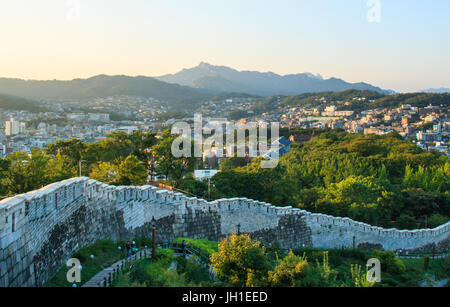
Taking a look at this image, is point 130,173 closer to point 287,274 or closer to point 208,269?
point 208,269

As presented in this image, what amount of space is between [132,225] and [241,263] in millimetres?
4882

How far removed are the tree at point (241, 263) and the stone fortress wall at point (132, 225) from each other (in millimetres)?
3968

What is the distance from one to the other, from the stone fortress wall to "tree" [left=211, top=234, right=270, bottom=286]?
397 centimetres

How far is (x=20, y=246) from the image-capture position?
807 centimetres

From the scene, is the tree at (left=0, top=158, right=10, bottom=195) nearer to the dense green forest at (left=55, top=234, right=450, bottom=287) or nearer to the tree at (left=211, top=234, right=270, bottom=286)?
the dense green forest at (left=55, top=234, right=450, bottom=287)

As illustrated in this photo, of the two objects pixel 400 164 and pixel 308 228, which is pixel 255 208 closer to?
pixel 308 228

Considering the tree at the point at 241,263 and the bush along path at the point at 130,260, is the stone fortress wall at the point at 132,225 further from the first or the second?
the tree at the point at 241,263

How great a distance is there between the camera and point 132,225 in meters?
14.0

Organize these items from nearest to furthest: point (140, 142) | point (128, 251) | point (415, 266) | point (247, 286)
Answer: point (247, 286), point (128, 251), point (415, 266), point (140, 142)

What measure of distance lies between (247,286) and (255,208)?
784 centimetres

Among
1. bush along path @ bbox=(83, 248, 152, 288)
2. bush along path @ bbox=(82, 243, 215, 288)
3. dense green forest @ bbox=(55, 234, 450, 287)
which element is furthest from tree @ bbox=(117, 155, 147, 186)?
bush along path @ bbox=(83, 248, 152, 288)

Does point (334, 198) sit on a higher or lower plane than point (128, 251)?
lower

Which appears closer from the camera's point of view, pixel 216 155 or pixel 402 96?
pixel 216 155

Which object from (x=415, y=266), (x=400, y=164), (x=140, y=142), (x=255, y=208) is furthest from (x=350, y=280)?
(x=400, y=164)
